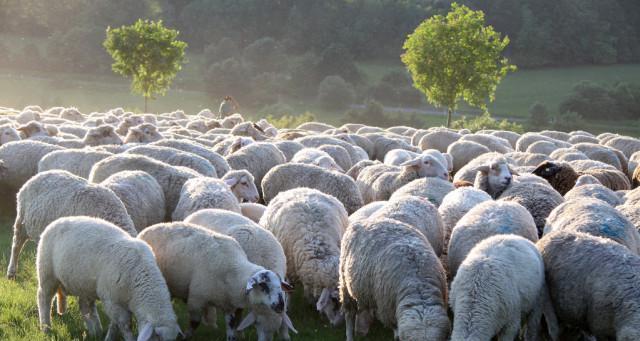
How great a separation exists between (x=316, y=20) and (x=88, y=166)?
211ft

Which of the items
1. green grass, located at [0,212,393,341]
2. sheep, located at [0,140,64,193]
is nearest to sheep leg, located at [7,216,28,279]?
green grass, located at [0,212,393,341]

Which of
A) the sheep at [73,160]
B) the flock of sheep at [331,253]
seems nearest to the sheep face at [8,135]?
the sheep at [73,160]

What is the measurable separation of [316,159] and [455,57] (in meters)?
20.9

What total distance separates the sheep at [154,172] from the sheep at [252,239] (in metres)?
2.03

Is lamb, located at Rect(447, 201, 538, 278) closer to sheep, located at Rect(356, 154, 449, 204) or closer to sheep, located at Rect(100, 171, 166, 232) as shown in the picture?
sheep, located at Rect(356, 154, 449, 204)

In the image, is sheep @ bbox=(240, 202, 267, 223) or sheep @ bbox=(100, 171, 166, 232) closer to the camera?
sheep @ bbox=(100, 171, 166, 232)

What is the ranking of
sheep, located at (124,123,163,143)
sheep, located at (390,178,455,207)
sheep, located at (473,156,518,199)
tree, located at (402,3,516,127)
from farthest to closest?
tree, located at (402,3,516,127) < sheep, located at (124,123,163,143) < sheep, located at (473,156,518,199) < sheep, located at (390,178,455,207)

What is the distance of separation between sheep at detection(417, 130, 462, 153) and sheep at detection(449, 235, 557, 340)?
44.3ft

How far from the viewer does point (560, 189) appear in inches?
476

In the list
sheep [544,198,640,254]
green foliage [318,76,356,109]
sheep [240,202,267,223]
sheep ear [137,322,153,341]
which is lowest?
green foliage [318,76,356,109]

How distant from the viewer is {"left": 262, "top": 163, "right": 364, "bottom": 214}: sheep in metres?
11.1

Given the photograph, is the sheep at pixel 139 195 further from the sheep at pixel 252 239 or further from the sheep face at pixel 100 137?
the sheep face at pixel 100 137

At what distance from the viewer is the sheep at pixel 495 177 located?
10719 mm

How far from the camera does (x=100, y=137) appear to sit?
1421cm
